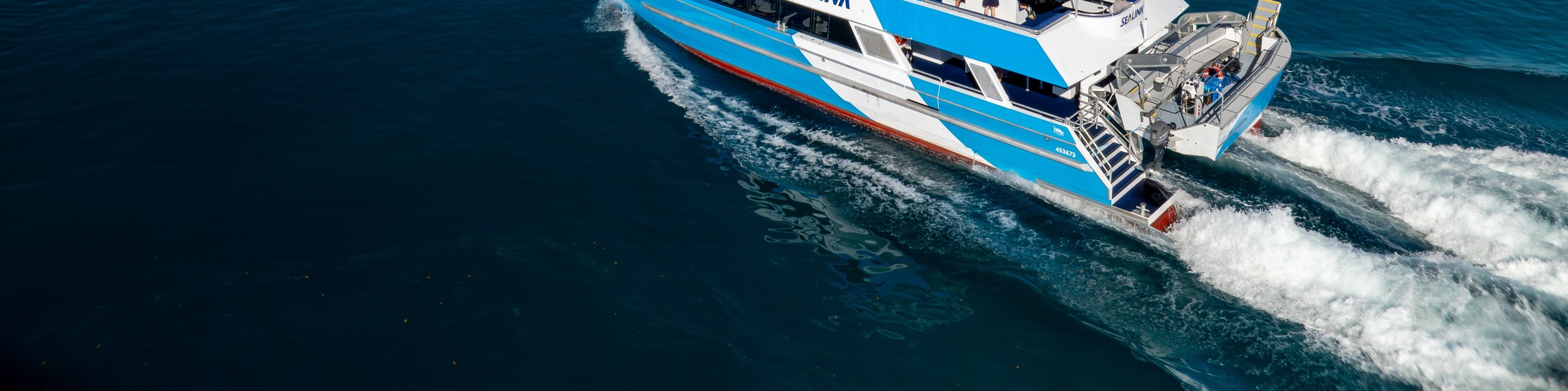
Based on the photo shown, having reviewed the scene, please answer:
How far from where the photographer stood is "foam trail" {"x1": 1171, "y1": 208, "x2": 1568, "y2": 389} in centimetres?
1112

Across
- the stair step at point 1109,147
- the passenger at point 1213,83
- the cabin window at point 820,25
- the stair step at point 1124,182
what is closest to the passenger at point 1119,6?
the passenger at point 1213,83

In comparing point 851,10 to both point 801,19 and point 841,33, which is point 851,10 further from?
point 801,19

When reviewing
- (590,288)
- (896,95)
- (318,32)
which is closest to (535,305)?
(590,288)

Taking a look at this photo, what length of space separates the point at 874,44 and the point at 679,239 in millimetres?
6002

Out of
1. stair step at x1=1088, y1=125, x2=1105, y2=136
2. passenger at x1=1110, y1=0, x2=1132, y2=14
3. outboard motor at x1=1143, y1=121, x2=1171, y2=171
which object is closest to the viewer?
outboard motor at x1=1143, y1=121, x2=1171, y2=171

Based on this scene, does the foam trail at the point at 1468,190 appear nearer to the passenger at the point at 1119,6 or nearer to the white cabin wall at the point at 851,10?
the passenger at the point at 1119,6

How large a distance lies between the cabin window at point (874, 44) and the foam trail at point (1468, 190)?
24.4ft

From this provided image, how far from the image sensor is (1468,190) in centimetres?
1455

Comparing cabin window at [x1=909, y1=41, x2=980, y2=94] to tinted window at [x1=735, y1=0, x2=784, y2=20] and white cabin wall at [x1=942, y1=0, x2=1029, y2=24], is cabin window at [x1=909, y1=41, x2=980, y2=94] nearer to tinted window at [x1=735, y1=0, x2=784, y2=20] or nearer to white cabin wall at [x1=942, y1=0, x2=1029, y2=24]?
white cabin wall at [x1=942, y1=0, x2=1029, y2=24]

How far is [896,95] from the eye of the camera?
1722 centimetres

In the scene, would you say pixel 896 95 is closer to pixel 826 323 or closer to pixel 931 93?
pixel 931 93

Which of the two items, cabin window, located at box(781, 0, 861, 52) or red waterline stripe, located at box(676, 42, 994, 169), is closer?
red waterline stripe, located at box(676, 42, 994, 169)

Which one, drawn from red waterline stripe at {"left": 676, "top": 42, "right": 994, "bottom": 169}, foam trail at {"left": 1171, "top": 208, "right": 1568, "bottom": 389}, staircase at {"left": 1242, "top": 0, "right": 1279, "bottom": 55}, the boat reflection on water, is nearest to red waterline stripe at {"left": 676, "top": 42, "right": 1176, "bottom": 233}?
red waterline stripe at {"left": 676, "top": 42, "right": 994, "bottom": 169}

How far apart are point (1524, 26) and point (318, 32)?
103ft
